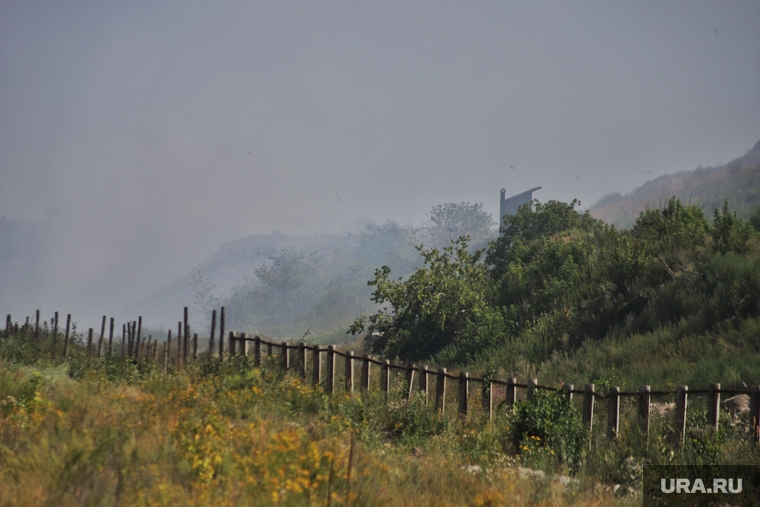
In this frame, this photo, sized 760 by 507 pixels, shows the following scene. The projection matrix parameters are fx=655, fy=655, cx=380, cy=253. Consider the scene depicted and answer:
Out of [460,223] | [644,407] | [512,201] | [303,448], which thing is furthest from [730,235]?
[460,223]

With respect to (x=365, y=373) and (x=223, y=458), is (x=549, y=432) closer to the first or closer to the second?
(x=365, y=373)

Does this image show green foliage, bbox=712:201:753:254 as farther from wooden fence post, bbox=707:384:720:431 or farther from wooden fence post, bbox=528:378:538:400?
wooden fence post, bbox=528:378:538:400

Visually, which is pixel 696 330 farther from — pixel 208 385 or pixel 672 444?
pixel 208 385

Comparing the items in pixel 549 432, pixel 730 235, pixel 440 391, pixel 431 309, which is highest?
pixel 730 235

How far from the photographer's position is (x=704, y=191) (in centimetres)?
6894

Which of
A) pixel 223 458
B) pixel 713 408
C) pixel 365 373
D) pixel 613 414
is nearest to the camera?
pixel 223 458

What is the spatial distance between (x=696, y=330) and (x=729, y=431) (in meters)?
8.04

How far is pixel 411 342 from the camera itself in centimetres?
2742

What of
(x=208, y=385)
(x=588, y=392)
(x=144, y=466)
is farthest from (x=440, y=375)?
(x=144, y=466)

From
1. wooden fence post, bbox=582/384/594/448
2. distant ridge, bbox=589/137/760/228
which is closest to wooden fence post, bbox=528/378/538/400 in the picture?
wooden fence post, bbox=582/384/594/448

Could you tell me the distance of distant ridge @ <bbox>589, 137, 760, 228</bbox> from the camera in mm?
55834

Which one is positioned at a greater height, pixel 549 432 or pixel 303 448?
pixel 303 448

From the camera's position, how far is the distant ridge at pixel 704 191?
55834mm

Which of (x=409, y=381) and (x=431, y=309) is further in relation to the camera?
(x=431, y=309)
